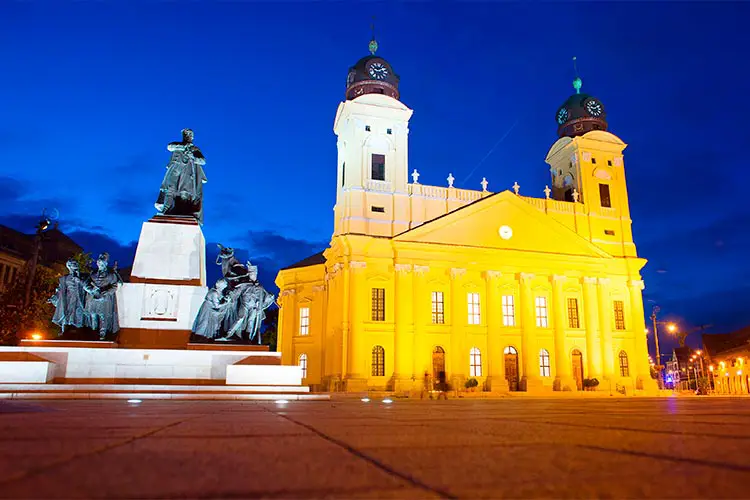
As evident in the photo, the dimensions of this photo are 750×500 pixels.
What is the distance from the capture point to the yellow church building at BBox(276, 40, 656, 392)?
33625 mm

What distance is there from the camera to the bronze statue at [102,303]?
12.9 m

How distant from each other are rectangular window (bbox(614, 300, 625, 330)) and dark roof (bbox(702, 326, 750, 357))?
121 feet

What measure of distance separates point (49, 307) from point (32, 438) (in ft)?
117

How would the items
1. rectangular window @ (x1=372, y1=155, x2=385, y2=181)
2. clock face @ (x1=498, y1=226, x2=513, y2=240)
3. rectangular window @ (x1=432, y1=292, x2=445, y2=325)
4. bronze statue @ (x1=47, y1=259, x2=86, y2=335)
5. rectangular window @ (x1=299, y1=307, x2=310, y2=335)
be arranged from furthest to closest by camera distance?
rectangular window @ (x1=299, y1=307, x2=310, y2=335) → rectangular window @ (x1=372, y1=155, x2=385, y2=181) → clock face @ (x1=498, y1=226, x2=513, y2=240) → rectangular window @ (x1=432, y1=292, x2=445, y2=325) → bronze statue @ (x1=47, y1=259, x2=86, y2=335)

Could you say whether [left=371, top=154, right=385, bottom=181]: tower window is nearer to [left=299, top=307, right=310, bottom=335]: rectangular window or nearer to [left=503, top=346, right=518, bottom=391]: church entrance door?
[left=299, top=307, right=310, bottom=335]: rectangular window

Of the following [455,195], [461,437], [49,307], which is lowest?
[461,437]

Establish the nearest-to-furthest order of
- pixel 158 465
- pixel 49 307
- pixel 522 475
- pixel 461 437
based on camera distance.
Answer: pixel 522 475
pixel 158 465
pixel 461 437
pixel 49 307

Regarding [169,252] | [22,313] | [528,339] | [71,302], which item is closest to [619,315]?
[528,339]

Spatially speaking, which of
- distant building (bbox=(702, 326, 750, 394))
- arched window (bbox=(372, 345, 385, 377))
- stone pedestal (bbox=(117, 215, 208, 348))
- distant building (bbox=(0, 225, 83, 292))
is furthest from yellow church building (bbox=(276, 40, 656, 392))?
distant building (bbox=(702, 326, 750, 394))

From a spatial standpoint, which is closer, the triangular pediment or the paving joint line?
the paving joint line

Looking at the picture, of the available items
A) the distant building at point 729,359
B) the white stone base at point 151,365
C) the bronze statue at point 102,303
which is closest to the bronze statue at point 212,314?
the white stone base at point 151,365

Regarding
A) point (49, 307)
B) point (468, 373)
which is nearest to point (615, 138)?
point (468, 373)

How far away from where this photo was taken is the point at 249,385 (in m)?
12.6

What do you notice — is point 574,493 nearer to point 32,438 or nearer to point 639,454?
point 639,454
